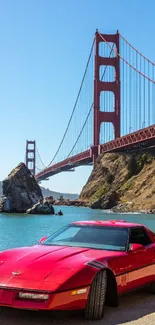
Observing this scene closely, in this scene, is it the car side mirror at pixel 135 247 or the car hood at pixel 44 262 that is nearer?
the car hood at pixel 44 262

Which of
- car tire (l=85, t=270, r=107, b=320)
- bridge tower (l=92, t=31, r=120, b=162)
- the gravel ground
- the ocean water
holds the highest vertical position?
bridge tower (l=92, t=31, r=120, b=162)

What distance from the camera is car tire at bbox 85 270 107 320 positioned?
5.25 metres

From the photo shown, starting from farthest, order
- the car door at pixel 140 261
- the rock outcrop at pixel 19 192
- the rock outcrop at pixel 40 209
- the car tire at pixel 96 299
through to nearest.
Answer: the rock outcrop at pixel 19 192 → the rock outcrop at pixel 40 209 → the car door at pixel 140 261 → the car tire at pixel 96 299

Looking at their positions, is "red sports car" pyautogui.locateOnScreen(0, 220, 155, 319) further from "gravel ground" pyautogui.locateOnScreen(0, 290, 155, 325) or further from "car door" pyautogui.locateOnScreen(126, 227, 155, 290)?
"gravel ground" pyautogui.locateOnScreen(0, 290, 155, 325)

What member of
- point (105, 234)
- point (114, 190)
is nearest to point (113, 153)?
point (114, 190)

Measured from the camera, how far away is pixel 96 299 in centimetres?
530

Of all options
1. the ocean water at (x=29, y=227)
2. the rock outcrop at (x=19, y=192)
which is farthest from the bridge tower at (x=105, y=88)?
the ocean water at (x=29, y=227)

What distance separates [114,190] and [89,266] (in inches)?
3049

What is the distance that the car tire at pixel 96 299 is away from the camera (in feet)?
17.2

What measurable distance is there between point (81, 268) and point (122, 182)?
7998 cm

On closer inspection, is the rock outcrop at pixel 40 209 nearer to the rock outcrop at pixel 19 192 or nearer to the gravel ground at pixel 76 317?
the rock outcrop at pixel 19 192

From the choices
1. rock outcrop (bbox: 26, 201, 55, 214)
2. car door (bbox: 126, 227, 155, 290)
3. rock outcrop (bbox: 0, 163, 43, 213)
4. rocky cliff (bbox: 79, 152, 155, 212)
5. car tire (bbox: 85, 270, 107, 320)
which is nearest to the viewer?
car tire (bbox: 85, 270, 107, 320)

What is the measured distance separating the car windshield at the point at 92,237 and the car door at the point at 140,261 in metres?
0.15

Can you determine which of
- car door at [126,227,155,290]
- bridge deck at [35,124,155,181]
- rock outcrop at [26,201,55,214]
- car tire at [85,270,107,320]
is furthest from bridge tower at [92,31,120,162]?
car tire at [85,270,107,320]
